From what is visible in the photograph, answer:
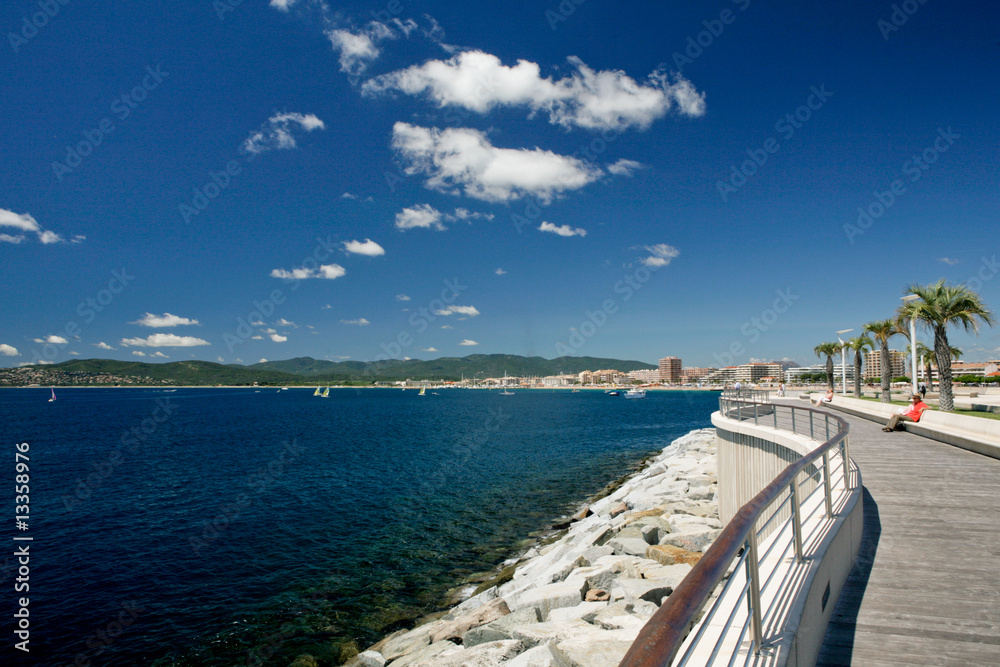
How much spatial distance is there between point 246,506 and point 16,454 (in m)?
27.8

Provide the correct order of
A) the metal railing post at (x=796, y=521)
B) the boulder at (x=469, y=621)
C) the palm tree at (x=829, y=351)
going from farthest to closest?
the palm tree at (x=829, y=351) < the boulder at (x=469, y=621) < the metal railing post at (x=796, y=521)

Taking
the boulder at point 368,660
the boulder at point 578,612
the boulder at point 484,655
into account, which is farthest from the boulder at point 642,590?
the boulder at point 368,660

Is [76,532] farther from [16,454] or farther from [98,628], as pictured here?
[16,454]

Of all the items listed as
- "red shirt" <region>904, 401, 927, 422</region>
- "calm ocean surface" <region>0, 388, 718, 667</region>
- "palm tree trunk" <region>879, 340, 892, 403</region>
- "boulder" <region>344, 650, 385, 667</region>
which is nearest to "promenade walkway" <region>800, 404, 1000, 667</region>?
"boulder" <region>344, 650, 385, 667</region>

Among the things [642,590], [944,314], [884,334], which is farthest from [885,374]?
[642,590]

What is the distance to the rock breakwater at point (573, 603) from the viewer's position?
7.03 m

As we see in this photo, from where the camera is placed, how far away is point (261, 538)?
17.0 m

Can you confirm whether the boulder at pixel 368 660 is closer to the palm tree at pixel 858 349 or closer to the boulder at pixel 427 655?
the boulder at pixel 427 655

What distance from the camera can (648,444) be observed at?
139ft

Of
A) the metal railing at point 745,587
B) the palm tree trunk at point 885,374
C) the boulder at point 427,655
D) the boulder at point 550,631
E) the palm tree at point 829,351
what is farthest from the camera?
the palm tree at point 829,351

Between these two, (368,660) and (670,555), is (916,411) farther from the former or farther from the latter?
(368,660)

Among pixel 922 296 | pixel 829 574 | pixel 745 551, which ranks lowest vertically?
pixel 829 574

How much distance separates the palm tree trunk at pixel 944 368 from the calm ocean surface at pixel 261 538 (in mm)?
15248

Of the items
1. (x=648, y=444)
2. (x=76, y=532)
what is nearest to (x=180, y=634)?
(x=76, y=532)
